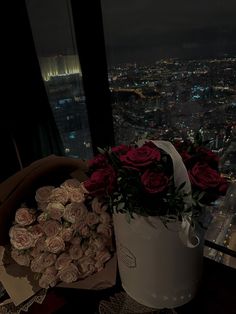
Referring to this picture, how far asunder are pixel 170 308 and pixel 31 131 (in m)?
1.56

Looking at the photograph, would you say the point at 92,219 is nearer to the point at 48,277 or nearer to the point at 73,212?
the point at 73,212

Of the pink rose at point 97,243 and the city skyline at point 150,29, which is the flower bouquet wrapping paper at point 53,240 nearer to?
the pink rose at point 97,243

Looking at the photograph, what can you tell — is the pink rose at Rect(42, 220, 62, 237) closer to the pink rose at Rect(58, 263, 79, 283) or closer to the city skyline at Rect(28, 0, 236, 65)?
the pink rose at Rect(58, 263, 79, 283)

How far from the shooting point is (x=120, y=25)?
1840 mm

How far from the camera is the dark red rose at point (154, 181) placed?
2.11 feet

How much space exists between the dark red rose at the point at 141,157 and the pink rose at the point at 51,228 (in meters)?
0.27

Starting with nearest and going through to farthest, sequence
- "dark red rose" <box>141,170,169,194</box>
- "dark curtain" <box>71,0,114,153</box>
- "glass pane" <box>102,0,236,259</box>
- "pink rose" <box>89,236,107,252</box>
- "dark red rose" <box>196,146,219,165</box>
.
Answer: "dark red rose" <box>141,170,169,194</box>, "dark red rose" <box>196,146,219,165</box>, "pink rose" <box>89,236,107,252</box>, "glass pane" <box>102,0,236,259</box>, "dark curtain" <box>71,0,114,153</box>

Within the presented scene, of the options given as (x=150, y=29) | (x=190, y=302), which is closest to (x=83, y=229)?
(x=190, y=302)

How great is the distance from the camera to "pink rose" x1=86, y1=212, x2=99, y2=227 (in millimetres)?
829

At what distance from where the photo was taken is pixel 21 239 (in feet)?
2.65

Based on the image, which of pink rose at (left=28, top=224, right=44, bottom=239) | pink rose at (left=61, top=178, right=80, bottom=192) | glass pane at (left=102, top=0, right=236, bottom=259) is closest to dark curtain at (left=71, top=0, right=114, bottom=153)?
glass pane at (left=102, top=0, right=236, bottom=259)

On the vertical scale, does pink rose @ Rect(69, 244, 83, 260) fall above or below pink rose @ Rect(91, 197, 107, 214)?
below

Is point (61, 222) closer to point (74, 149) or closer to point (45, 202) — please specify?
point (45, 202)

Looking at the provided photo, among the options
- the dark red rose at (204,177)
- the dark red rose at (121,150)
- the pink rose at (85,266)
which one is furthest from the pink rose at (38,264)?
the dark red rose at (204,177)
